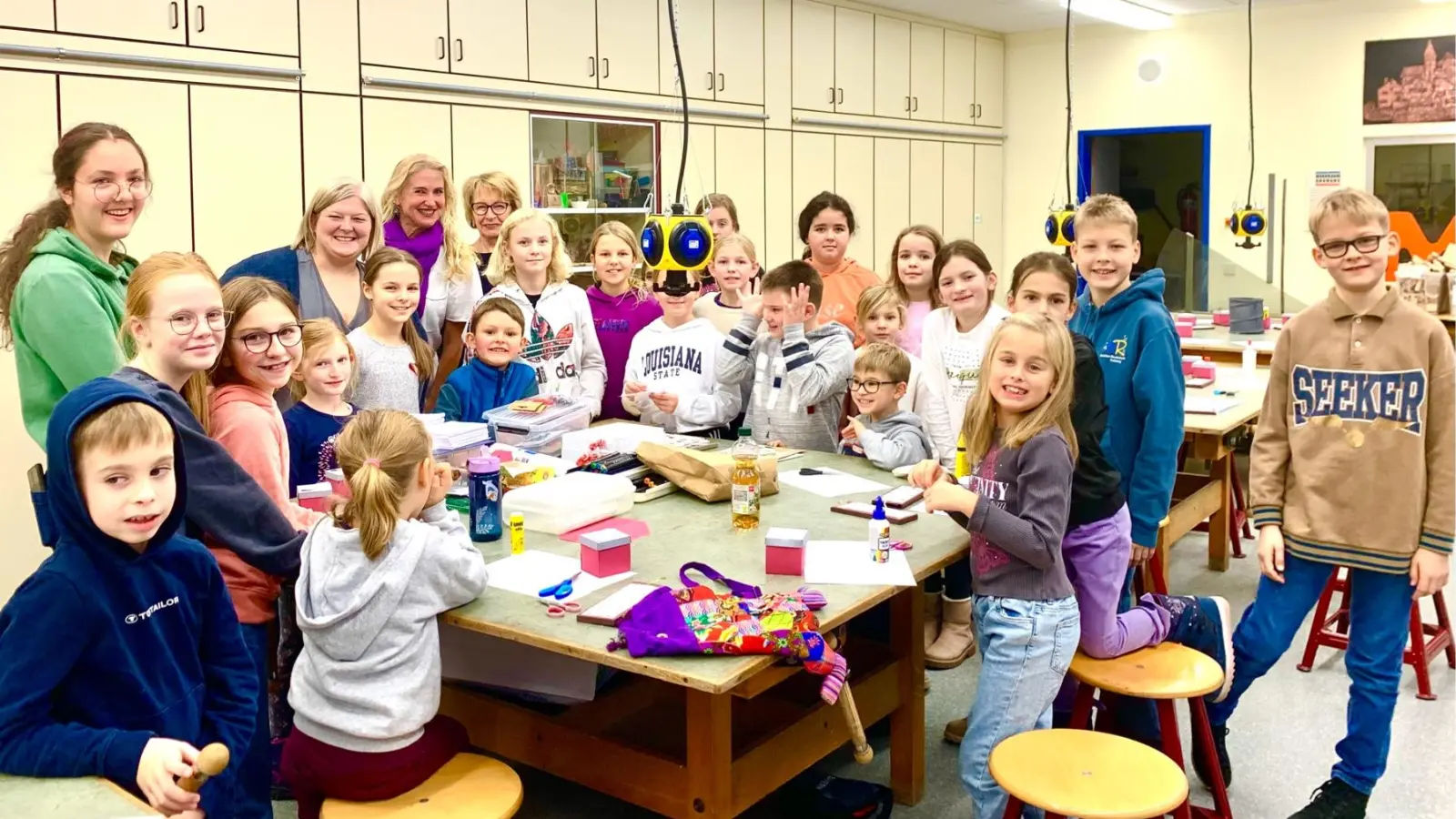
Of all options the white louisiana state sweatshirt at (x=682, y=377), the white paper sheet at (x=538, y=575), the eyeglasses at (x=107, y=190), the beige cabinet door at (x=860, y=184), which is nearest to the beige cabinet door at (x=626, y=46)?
the beige cabinet door at (x=860, y=184)

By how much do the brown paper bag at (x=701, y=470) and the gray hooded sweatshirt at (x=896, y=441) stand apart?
381 mm

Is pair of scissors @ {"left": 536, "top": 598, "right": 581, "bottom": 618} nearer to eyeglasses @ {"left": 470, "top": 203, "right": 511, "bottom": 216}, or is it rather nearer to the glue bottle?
the glue bottle

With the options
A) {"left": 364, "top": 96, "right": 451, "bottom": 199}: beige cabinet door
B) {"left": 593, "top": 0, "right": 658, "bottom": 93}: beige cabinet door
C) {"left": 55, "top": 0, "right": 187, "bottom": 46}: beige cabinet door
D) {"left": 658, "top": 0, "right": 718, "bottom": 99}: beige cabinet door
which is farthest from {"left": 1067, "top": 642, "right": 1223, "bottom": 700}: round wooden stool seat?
{"left": 658, "top": 0, "right": 718, "bottom": 99}: beige cabinet door

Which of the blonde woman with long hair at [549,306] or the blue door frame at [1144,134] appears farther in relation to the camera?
the blue door frame at [1144,134]

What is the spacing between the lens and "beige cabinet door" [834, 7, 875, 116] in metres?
9.21

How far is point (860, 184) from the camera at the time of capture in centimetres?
955

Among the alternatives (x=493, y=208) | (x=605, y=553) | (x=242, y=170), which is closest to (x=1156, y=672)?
(x=605, y=553)

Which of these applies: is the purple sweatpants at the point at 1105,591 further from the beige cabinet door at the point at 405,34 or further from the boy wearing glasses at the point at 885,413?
the beige cabinet door at the point at 405,34

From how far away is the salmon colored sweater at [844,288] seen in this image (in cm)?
482

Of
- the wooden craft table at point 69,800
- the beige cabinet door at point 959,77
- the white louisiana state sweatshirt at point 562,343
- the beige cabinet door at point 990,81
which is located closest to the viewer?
the wooden craft table at point 69,800

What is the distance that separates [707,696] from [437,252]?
8.12 ft

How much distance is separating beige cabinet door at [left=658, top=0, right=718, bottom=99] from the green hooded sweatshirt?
5142 mm

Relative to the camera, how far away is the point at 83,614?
181 cm

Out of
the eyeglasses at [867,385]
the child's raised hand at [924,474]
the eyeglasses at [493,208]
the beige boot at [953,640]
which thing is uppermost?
the eyeglasses at [493,208]
